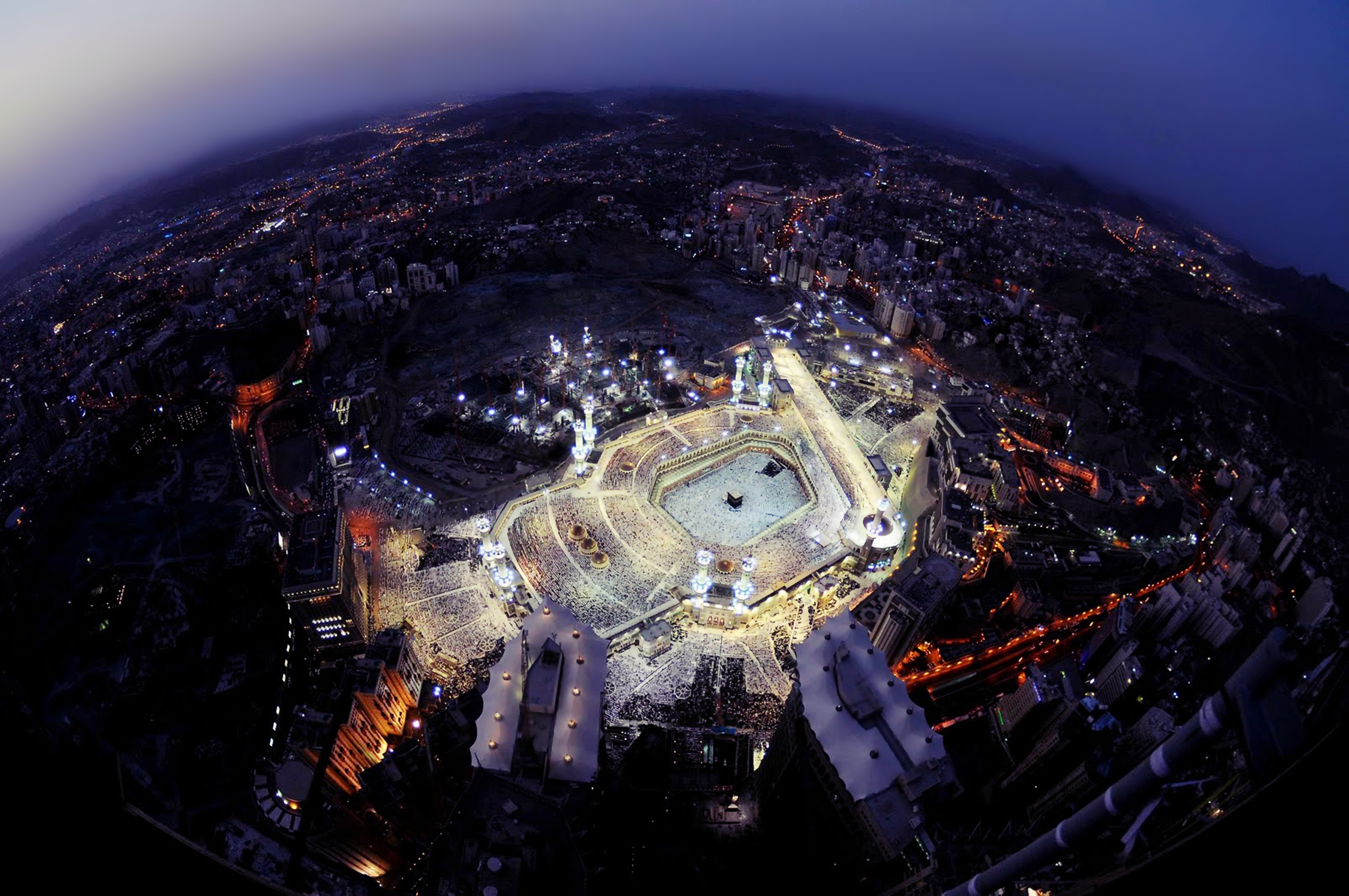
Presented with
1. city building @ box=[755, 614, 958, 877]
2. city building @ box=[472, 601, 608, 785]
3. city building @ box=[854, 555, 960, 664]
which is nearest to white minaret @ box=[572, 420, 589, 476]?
city building @ box=[472, 601, 608, 785]

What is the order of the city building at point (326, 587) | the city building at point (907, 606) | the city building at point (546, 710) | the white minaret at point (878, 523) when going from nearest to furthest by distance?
the city building at point (546, 710)
the city building at point (907, 606)
the city building at point (326, 587)
the white minaret at point (878, 523)

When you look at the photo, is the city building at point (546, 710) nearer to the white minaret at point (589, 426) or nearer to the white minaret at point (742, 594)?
the white minaret at point (742, 594)

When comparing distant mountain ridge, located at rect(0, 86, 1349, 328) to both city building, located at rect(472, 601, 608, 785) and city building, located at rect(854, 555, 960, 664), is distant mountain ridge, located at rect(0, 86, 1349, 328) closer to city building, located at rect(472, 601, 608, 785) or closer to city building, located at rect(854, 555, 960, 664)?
city building, located at rect(854, 555, 960, 664)

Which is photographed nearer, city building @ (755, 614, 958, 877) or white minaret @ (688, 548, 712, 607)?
city building @ (755, 614, 958, 877)

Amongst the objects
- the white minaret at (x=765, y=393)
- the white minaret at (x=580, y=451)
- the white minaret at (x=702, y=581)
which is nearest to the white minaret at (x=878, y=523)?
the white minaret at (x=702, y=581)

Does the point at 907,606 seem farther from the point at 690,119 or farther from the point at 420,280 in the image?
the point at 690,119

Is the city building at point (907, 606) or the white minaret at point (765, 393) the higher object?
the white minaret at point (765, 393)

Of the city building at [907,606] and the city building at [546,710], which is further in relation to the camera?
the city building at [907,606]

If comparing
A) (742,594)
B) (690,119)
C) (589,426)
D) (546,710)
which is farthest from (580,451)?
(690,119)
